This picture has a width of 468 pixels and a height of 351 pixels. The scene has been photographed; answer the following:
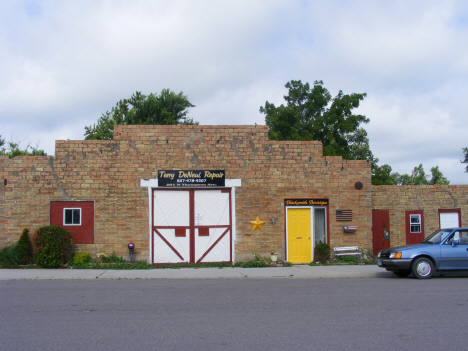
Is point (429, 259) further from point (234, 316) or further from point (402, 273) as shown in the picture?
point (234, 316)

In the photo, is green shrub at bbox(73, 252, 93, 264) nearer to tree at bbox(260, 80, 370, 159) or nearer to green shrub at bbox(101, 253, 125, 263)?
green shrub at bbox(101, 253, 125, 263)

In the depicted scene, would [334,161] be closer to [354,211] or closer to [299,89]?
[354,211]

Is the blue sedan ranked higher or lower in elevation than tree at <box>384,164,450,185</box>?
lower

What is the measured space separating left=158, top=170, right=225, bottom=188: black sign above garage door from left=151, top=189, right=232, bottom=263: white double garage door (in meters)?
0.31

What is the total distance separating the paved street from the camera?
273 inches

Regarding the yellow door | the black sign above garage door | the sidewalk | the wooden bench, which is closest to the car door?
the sidewalk

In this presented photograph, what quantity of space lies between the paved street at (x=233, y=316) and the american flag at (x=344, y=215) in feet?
17.5

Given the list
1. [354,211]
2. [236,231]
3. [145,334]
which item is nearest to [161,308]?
[145,334]

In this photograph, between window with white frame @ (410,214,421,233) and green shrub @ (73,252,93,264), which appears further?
window with white frame @ (410,214,421,233)

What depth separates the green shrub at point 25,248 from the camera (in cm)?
1705

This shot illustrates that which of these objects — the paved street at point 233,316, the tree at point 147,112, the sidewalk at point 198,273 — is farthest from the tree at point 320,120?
the paved street at point 233,316

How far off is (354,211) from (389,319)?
10.7m

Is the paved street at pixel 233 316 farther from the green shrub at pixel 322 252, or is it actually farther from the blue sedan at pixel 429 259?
the green shrub at pixel 322 252

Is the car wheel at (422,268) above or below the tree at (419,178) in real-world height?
below
